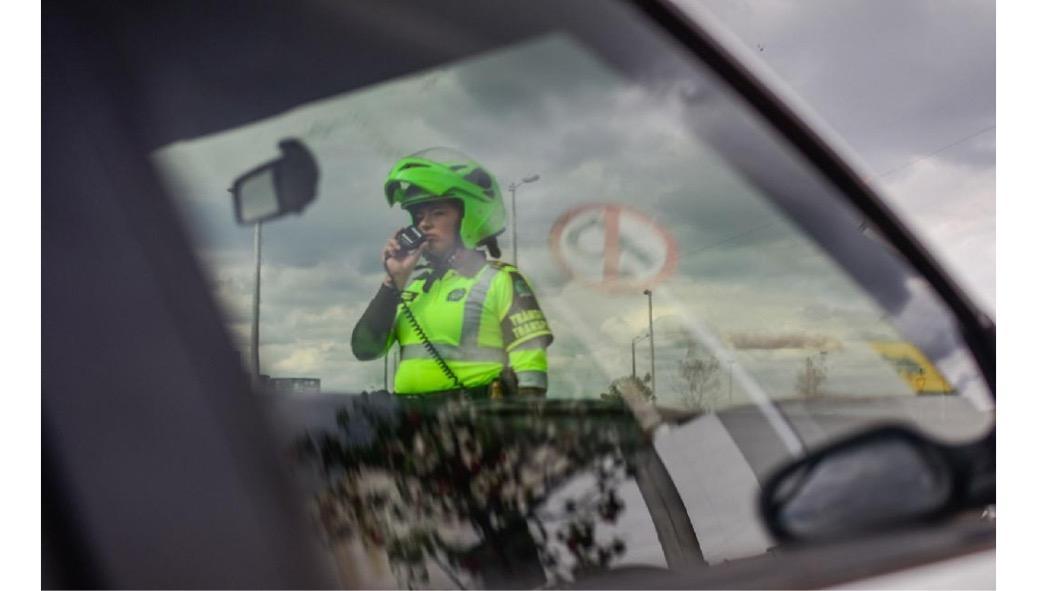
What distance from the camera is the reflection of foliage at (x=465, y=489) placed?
1.03 metres

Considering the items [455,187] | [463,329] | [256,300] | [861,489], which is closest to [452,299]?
[463,329]

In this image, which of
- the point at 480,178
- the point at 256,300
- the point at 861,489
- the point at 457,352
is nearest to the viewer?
the point at 256,300

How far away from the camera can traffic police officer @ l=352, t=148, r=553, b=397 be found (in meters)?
1.14

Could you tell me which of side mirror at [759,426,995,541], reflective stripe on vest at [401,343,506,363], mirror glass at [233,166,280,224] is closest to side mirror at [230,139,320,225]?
mirror glass at [233,166,280,224]

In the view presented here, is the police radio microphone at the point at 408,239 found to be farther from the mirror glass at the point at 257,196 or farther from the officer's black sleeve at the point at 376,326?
the mirror glass at the point at 257,196

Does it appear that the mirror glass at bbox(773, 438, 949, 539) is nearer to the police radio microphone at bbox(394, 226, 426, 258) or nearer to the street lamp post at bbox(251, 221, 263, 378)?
the police radio microphone at bbox(394, 226, 426, 258)

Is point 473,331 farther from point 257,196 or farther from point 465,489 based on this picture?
point 257,196

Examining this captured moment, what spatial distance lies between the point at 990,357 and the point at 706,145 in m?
0.64

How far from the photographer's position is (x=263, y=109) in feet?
3.48

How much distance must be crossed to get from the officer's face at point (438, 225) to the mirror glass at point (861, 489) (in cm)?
69

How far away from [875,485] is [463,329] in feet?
2.41

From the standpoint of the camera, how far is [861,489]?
1.49 m

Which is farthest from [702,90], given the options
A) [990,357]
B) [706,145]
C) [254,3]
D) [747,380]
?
[254,3]

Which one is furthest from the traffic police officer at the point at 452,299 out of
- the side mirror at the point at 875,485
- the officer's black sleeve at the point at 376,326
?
the side mirror at the point at 875,485
